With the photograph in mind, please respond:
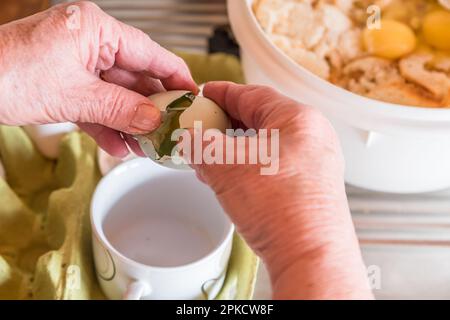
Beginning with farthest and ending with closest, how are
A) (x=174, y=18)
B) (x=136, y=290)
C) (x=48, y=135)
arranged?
(x=174, y=18) → (x=48, y=135) → (x=136, y=290)

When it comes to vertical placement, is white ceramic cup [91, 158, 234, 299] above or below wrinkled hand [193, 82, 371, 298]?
below

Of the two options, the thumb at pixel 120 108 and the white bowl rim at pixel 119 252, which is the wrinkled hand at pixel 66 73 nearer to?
the thumb at pixel 120 108

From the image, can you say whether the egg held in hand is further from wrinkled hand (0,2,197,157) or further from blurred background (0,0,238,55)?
blurred background (0,0,238,55)

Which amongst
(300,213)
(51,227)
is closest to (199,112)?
(300,213)

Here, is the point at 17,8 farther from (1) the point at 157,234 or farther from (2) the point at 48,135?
(1) the point at 157,234

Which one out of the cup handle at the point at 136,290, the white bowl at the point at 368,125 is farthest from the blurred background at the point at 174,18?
the cup handle at the point at 136,290

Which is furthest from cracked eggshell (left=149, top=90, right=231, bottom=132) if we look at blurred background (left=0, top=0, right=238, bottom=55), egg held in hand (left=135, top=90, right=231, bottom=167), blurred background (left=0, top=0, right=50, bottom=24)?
blurred background (left=0, top=0, right=50, bottom=24)
